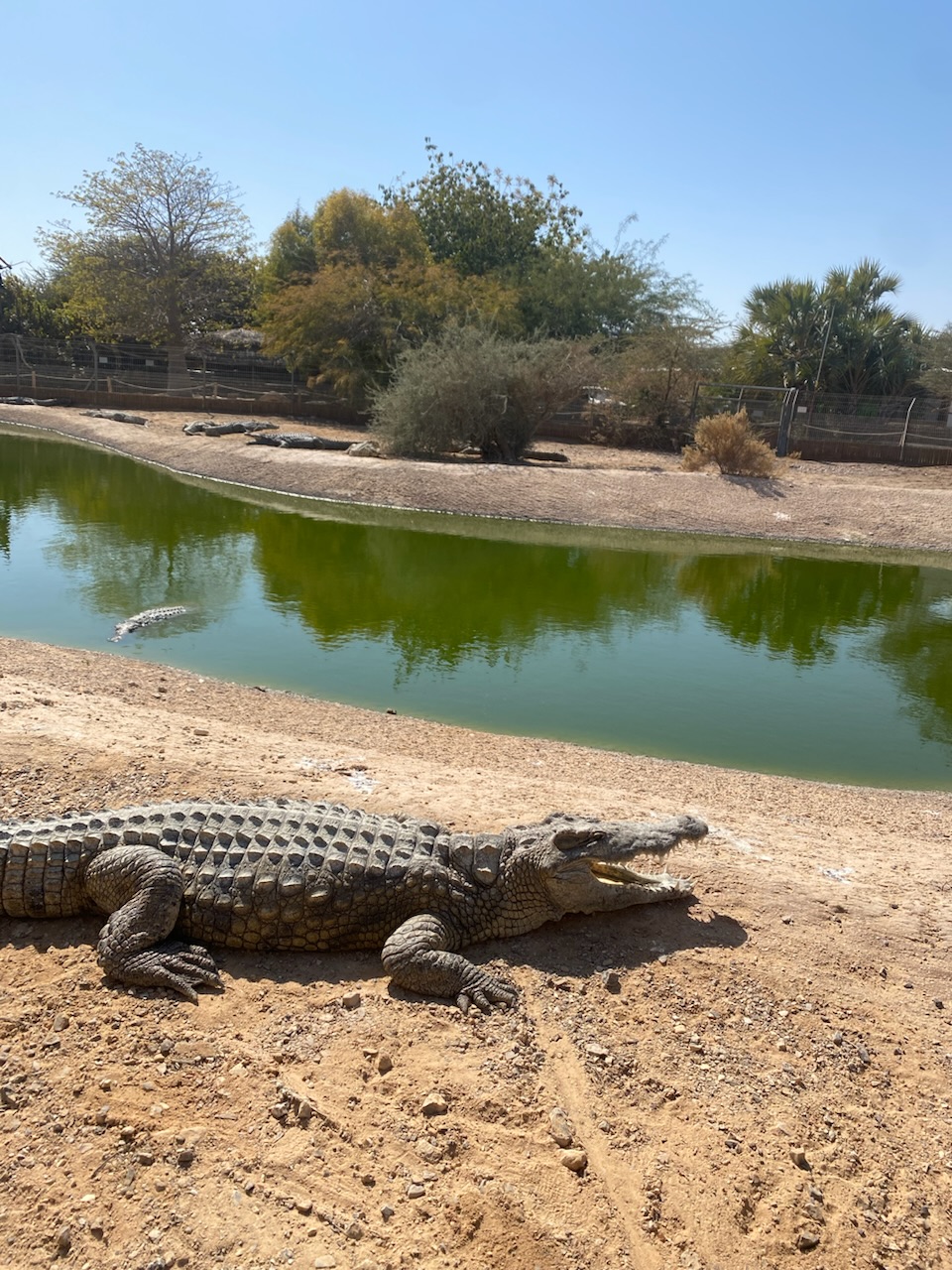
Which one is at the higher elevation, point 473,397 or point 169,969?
point 473,397

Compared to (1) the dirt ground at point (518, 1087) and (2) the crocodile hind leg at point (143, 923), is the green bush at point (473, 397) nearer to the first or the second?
(1) the dirt ground at point (518, 1087)

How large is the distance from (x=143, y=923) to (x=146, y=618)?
325 inches

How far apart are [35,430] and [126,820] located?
102ft

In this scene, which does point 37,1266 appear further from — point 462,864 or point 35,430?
point 35,430

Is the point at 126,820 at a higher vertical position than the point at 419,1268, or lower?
higher

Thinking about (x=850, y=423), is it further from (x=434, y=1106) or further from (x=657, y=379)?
(x=434, y=1106)

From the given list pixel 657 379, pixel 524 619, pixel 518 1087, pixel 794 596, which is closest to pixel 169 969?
pixel 518 1087

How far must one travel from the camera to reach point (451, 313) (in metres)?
31.2

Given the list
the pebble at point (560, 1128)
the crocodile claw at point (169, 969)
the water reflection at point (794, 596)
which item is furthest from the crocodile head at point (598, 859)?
the water reflection at point (794, 596)

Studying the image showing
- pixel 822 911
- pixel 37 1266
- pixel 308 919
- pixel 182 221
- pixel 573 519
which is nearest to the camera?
pixel 37 1266

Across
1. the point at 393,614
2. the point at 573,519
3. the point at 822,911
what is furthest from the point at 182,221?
the point at 822,911

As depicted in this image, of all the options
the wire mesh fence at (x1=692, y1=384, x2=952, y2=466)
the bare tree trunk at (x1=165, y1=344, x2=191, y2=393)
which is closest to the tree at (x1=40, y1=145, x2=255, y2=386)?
the bare tree trunk at (x1=165, y1=344, x2=191, y2=393)

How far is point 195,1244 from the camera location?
2.44 m

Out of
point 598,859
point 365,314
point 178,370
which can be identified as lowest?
point 598,859
